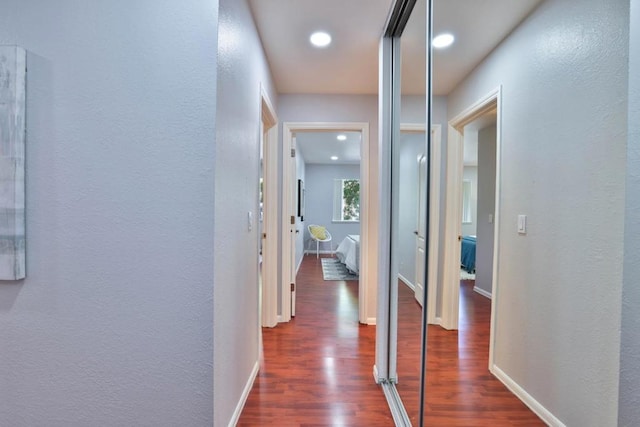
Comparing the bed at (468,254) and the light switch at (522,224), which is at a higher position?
the light switch at (522,224)

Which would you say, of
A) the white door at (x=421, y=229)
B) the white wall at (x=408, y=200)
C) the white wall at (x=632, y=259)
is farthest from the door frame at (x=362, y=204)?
the white wall at (x=632, y=259)

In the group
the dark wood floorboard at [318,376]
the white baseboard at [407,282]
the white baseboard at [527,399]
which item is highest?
the white baseboard at [407,282]

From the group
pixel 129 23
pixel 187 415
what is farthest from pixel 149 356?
pixel 129 23

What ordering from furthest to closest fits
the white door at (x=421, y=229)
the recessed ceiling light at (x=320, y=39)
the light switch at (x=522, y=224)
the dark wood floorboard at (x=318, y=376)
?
the recessed ceiling light at (x=320, y=39)
the dark wood floorboard at (x=318, y=376)
the white door at (x=421, y=229)
the light switch at (x=522, y=224)

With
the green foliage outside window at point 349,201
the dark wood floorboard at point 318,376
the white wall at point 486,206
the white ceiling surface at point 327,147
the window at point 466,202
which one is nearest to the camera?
the white wall at point 486,206

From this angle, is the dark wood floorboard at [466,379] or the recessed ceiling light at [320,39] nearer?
the dark wood floorboard at [466,379]

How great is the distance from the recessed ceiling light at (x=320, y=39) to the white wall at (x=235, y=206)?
39 centimetres

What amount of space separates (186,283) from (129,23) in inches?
43.2

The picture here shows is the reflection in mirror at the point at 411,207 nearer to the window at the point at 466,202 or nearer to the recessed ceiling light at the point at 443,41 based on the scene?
the recessed ceiling light at the point at 443,41

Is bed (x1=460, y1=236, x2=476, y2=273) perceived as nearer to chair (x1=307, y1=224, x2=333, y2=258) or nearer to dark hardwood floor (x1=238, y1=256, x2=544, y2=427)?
dark hardwood floor (x1=238, y1=256, x2=544, y2=427)

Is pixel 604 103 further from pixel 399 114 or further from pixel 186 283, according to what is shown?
pixel 399 114

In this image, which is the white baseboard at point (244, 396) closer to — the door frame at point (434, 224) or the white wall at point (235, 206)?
the white wall at point (235, 206)

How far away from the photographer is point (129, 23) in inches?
50.1

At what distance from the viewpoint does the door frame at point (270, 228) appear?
2.99 meters
